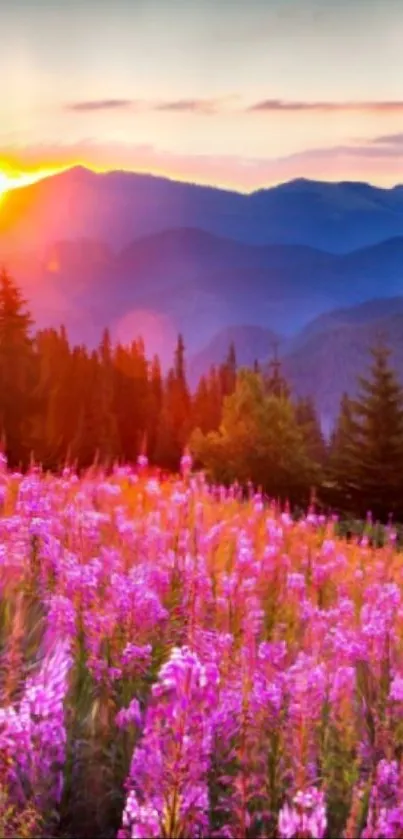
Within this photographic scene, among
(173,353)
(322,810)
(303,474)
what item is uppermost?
(173,353)

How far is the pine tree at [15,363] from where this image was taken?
2920 centimetres

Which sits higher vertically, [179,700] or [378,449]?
[378,449]

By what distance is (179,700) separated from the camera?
1.87 m

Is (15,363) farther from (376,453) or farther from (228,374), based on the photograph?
Answer: (228,374)

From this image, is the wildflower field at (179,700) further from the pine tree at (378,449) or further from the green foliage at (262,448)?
the pine tree at (378,449)

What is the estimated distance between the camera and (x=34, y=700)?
2090mm

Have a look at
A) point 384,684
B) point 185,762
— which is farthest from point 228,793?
point 384,684

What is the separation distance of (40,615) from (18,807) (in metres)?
0.97

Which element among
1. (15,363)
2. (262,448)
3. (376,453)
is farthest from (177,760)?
(15,363)

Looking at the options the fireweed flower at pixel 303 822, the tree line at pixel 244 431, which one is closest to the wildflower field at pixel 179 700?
the fireweed flower at pixel 303 822

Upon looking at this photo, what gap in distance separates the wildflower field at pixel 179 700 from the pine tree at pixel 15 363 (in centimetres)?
2568

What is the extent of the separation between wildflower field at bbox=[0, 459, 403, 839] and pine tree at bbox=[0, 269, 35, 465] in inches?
1011

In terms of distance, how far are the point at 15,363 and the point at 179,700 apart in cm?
2907

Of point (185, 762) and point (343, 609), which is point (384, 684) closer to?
point (343, 609)
